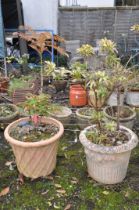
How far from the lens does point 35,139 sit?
318 cm

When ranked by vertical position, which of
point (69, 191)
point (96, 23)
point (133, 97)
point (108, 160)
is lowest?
point (69, 191)

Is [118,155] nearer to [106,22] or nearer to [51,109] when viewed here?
[51,109]

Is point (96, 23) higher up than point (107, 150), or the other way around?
point (96, 23)

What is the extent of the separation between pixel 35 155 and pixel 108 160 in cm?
74

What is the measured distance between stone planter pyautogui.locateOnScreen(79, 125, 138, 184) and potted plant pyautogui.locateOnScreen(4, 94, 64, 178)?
0.38 meters

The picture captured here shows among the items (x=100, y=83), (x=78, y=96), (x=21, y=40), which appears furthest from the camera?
(x=21, y=40)

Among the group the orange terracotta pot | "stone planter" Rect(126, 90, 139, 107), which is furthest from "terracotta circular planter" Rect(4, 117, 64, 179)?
"stone planter" Rect(126, 90, 139, 107)

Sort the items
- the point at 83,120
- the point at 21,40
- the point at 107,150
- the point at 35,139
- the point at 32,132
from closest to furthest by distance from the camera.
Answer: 1. the point at 107,150
2. the point at 35,139
3. the point at 32,132
4. the point at 83,120
5. the point at 21,40

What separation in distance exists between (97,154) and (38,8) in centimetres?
530

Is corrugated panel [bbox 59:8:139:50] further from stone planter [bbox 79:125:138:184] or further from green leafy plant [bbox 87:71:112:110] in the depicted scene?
stone planter [bbox 79:125:138:184]

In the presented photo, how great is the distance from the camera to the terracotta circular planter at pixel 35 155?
2.96m

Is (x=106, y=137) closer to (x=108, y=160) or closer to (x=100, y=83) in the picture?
(x=108, y=160)

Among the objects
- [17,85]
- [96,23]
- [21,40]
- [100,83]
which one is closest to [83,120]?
[100,83]

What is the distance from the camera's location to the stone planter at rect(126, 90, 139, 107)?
4973 millimetres
